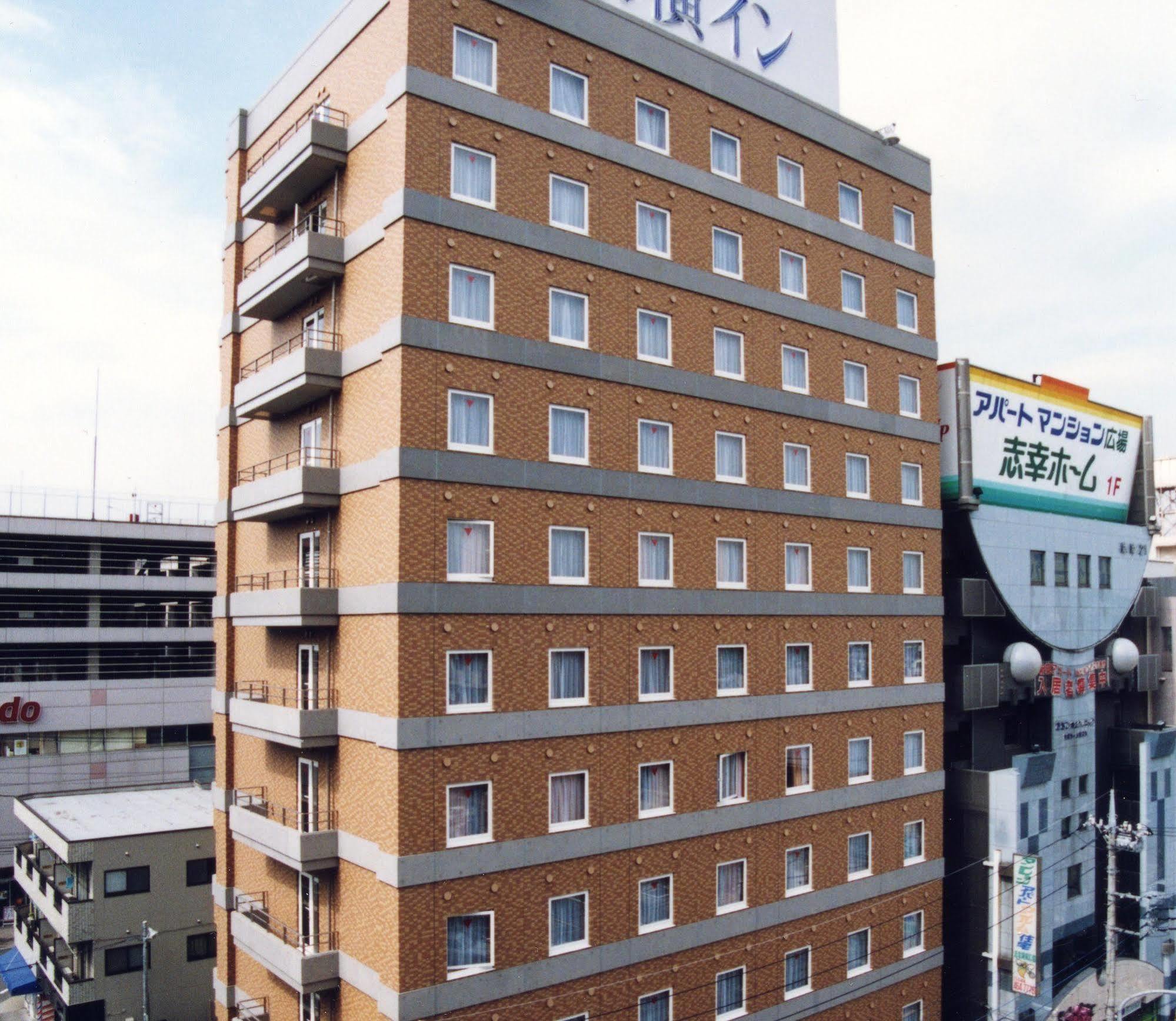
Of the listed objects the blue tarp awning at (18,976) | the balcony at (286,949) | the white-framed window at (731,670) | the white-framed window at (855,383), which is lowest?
the blue tarp awning at (18,976)

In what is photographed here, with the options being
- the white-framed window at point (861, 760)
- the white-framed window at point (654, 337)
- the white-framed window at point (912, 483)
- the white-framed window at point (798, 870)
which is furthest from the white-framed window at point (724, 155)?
the white-framed window at point (798, 870)

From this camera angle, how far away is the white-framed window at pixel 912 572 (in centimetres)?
3831

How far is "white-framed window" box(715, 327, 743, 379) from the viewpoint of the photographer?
3241 cm

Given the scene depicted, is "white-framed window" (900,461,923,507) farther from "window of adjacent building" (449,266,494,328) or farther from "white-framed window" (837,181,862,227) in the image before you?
"window of adjacent building" (449,266,494,328)

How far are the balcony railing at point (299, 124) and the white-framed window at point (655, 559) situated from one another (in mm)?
14946

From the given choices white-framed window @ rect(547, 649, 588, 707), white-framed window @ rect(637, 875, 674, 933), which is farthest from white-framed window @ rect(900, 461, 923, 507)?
white-framed window @ rect(637, 875, 674, 933)

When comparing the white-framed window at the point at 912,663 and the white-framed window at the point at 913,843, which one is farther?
the white-framed window at the point at 912,663

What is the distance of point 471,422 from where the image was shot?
26.2m

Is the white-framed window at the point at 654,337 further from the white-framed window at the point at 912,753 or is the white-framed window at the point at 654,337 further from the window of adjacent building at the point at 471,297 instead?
the white-framed window at the point at 912,753

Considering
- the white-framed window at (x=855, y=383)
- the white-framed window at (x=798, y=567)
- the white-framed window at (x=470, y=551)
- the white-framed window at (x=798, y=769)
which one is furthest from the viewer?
the white-framed window at (x=855, y=383)

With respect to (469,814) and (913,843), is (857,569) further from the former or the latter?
(469,814)

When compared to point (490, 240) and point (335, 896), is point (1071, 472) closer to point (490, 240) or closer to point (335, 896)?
point (490, 240)

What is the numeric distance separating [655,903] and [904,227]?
27771mm

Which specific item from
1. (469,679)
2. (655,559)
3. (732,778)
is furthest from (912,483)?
(469,679)
